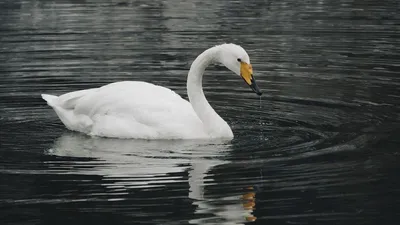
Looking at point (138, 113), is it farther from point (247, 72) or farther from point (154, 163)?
point (154, 163)

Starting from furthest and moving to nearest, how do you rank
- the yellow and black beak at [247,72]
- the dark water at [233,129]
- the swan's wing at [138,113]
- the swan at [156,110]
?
the swan's wing at [138,113] → the swan at [156,110] → the yellow and black beak at [247,72] → the dark water at [233,129]

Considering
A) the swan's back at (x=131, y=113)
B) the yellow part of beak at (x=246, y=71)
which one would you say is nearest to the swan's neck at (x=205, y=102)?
the swan's back at (x=131, y=113)

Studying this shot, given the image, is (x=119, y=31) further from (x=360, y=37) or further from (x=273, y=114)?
(x=273, y=114)

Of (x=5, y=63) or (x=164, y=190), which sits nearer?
(x=164, y=190)

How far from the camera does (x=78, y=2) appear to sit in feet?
104

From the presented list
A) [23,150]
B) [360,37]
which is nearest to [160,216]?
[23,150]

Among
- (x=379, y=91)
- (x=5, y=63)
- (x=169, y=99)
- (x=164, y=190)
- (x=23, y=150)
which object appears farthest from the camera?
(x=5, y=63)

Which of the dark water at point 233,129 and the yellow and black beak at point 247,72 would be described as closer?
the dark water at point 233,129

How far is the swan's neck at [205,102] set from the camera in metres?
13.4

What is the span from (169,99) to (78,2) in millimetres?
18267

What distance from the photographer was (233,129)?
14.0m

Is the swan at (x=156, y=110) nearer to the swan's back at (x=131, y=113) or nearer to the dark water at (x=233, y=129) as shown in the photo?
the swan's back at (x=131, y=113)

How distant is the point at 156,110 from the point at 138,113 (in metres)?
0.23

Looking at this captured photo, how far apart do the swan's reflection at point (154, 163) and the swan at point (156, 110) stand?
137mm
